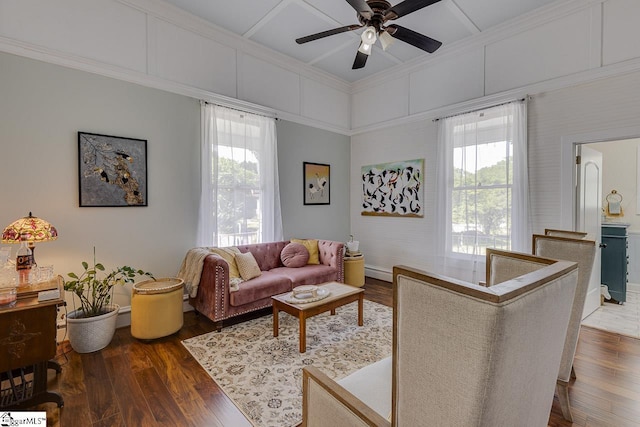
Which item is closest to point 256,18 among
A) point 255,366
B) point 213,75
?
point 213,75

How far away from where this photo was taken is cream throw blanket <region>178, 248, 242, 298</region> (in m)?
3.22

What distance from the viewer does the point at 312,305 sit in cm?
270

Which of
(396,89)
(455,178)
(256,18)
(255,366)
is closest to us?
(255,366)

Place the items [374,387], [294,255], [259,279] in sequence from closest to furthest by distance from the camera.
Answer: [374,387], [259,279], [294,255]

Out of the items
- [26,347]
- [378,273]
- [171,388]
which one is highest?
[26,347]

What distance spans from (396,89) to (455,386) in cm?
486

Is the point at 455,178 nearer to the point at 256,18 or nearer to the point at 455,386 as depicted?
the point at 256,18

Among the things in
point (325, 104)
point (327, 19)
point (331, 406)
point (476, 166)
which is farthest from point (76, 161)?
point (476, 166)

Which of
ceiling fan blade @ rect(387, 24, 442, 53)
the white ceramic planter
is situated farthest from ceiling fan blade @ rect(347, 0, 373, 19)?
the white ceramic planter

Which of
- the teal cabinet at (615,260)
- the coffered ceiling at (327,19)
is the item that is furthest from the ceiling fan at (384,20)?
the teal cabinet at (615,260)

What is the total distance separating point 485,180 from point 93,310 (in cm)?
457

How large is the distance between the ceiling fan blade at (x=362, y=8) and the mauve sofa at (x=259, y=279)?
2594mm

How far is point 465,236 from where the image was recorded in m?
4.00

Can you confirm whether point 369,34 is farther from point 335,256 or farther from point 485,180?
point 335,256
